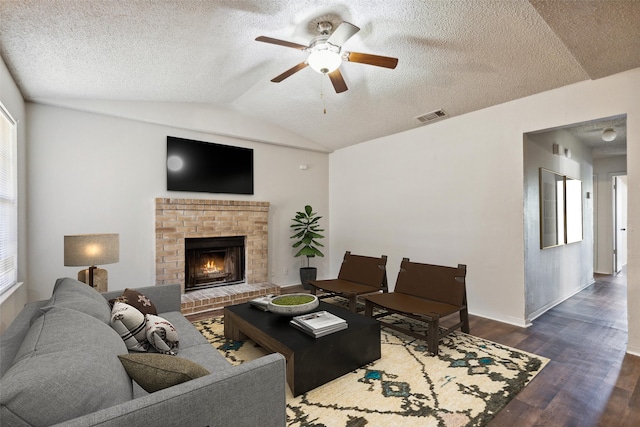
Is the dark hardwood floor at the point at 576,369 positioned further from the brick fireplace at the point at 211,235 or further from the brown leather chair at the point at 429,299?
the brick fireplace at the point at 211,235

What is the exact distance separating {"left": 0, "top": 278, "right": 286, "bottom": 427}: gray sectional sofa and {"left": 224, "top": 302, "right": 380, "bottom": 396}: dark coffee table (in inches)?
33.4

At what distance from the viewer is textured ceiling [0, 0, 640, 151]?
84.7 inches

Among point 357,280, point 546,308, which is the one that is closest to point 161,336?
point 357,280

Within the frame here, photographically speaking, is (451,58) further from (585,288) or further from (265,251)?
(585,288)

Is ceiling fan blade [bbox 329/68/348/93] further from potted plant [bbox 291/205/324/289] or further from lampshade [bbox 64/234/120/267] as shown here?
potted plant [bbox 291/205/324/289]

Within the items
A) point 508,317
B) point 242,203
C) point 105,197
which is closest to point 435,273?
point 508,317

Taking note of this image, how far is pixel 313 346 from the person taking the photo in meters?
2.20

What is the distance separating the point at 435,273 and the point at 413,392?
4.94 feet

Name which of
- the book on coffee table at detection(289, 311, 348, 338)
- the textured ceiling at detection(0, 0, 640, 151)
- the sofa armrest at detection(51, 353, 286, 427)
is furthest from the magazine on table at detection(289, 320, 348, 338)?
the textured ceiling at detection(0, 0, 640, 151)

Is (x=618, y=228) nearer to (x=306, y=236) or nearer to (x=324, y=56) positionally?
(x=306, y=236)

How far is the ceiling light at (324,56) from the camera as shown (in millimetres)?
2355

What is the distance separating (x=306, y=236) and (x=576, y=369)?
12.7 feet

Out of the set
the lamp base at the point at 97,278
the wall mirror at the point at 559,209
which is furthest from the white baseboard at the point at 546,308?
the lamp base at the point at 97,278

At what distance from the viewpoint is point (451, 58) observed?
300cm
